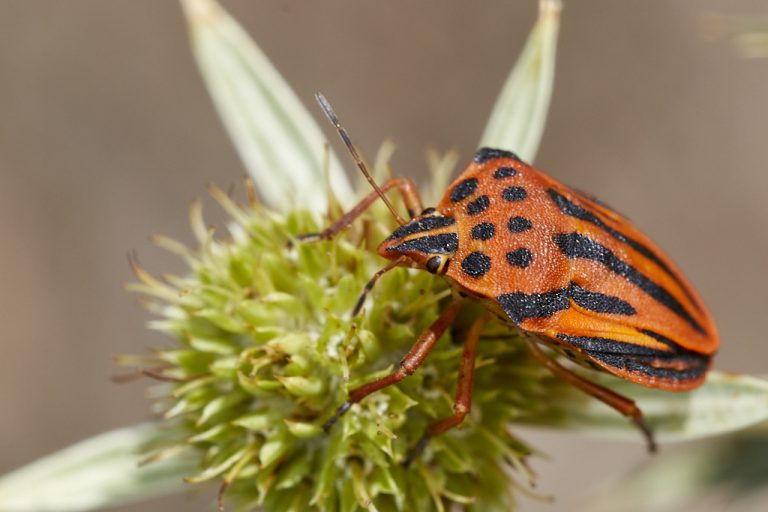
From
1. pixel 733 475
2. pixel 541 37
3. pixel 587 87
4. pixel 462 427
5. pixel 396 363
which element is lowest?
pixel 733 475

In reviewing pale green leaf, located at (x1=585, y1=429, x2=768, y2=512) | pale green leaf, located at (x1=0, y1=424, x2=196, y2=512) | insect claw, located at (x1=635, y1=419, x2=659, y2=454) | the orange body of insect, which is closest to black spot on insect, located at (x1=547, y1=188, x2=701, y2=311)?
the orange body of insect

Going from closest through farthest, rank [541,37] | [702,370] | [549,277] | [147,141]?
1. [549,277]
2. [702,370]
3. [541,37]
4. [147,141]

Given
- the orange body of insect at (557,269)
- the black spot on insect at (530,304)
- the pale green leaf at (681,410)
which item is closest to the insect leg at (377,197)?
the orange body of insect at (557,269)

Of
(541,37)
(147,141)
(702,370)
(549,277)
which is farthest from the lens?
(147,141)

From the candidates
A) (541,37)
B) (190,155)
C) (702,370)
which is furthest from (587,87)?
(702,370)

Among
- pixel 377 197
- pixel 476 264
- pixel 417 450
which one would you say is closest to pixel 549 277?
pixel 476 264

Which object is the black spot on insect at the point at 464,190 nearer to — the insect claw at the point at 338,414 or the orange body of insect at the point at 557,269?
the orange body of insect at the point at 557,269

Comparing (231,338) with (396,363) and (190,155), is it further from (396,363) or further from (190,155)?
(190,155)

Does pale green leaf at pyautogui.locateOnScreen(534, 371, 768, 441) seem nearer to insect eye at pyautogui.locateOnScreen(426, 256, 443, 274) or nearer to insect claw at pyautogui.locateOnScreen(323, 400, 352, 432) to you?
insect claw at pyautogui.locateOnScreen(323, 400, 352, 432)
